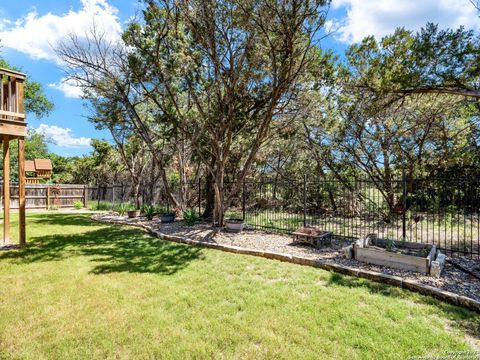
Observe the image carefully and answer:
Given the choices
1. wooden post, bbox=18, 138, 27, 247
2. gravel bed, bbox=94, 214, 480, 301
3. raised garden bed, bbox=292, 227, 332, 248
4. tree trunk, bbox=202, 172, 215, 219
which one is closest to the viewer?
gravel bed, bbox=94, 214, 480, 301

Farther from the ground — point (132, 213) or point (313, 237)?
point (313, 237)

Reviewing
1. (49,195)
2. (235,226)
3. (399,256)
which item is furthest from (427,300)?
(49,195)

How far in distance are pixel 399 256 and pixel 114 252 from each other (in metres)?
5.37

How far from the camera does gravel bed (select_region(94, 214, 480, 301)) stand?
12.2 feet

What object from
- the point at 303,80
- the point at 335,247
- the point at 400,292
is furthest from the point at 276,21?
the point at 400,292

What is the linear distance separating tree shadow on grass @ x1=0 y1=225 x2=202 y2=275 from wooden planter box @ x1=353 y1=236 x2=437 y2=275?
122 inches

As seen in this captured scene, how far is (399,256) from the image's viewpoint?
Answer: 432 centimetres

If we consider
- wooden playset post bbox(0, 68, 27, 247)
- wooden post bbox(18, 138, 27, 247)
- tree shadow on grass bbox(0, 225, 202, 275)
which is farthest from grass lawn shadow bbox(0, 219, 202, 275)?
wooden playset post bbox(0, 68, 27, 247)

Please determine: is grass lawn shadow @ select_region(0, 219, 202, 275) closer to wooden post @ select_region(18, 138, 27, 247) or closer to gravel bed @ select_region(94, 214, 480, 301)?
Answer: wooden post @ select_region(18, 138, 27, 247)

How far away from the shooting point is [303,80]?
26.0 feet

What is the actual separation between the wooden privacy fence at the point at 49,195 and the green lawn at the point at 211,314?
44.5 ft

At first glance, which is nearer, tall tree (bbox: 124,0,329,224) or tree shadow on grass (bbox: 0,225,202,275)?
tree shadow on grass (bbox: 0,225,202,275)

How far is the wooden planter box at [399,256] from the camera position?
411 centimetres

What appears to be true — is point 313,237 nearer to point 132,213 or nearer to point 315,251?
point 315,251
